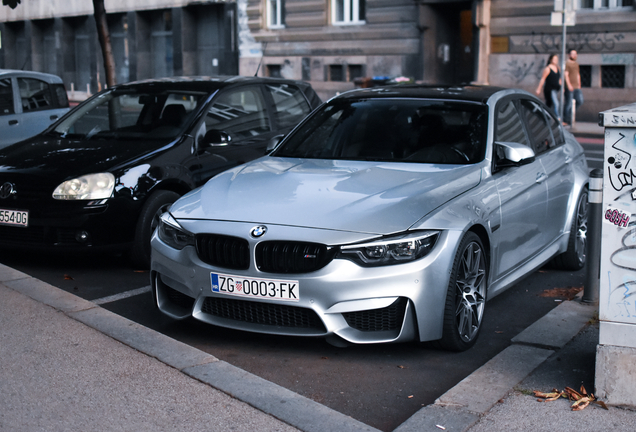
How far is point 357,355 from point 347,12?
24.4 meters

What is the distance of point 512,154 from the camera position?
526 centimetres

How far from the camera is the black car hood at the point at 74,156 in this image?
257 inches

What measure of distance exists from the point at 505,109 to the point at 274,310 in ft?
8.03

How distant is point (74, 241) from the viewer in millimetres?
6434

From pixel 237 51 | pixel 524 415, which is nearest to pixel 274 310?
pixel 524 415

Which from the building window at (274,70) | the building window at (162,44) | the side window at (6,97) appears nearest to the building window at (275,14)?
the building window at (274,70)

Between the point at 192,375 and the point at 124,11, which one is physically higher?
the point at 124,11

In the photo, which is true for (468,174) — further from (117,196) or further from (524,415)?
(117,196)

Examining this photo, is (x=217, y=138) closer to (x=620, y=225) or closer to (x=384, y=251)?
(x=384, y=251)

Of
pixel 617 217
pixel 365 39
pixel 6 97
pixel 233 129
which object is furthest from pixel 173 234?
pixel 365 39

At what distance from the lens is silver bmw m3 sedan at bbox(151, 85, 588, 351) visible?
14.2 feet

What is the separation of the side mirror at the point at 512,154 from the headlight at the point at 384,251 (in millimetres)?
1275

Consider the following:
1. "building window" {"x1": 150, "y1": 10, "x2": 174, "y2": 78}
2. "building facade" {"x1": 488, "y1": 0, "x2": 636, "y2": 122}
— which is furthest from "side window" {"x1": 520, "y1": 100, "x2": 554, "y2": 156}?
"building window" {"x1": 150, "y1": 10, "x2": 174, "y2": 78}

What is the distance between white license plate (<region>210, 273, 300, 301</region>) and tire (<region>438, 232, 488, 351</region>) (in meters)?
0.84
